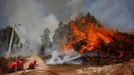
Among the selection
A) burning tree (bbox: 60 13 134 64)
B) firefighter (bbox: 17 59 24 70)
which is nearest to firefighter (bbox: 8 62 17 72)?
firefighter (bbox: 17 59 24 70)

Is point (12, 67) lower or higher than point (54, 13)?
lower

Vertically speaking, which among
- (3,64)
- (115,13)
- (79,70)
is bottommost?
(79,70)

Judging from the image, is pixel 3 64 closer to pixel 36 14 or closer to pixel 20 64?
pixel 20 64

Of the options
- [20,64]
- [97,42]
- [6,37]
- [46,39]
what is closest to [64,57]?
[46,39]

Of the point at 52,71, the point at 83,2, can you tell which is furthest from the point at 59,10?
the point at 52,71

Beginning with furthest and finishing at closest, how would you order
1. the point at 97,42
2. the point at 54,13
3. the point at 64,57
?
the point at 54,13 → the point at 97,42 → the point at 64,57

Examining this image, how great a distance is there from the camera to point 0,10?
7.77 m

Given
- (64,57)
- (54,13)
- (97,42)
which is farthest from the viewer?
(54,13)

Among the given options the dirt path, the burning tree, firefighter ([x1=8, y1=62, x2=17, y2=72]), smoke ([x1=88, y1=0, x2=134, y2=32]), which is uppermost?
smoke ([x1=88, y1=0, x2=134, y2=32])

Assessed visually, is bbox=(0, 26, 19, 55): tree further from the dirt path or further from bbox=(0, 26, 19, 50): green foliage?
the dirt path

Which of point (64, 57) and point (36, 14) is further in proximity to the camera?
point (36, 14)

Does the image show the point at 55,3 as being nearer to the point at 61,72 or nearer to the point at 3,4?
the point at 3,4

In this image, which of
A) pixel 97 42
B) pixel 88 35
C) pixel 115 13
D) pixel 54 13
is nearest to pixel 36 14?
pixel 54 13

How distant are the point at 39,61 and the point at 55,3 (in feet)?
5.74
